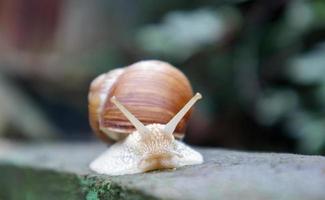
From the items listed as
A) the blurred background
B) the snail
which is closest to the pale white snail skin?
the snail

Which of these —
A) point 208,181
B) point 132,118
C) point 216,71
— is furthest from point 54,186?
point 216,71

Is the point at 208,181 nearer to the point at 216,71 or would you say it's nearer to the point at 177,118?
the point at 177,118

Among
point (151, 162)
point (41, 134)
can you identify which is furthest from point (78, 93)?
point (151, 162)

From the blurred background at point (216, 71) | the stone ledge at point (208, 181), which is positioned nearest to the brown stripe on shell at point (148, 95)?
the stone ledge at point (208, 181)

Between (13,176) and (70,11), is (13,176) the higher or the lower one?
the lower one

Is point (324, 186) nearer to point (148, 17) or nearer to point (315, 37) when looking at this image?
point (315, 37)

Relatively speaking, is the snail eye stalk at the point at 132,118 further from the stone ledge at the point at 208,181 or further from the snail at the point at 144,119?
the stone ledge at the point at 208,181
